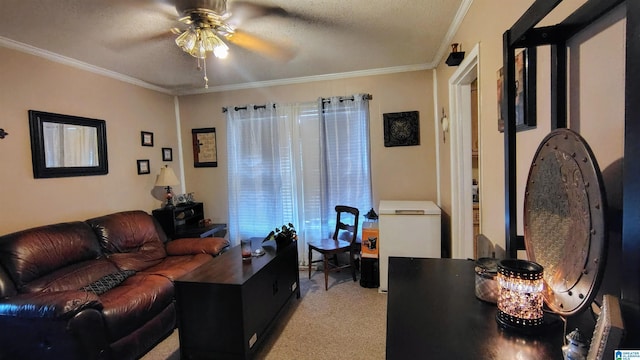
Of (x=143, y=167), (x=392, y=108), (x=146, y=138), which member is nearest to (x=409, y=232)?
(x=392, y=108)

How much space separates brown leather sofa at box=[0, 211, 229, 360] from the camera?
183 centimetres

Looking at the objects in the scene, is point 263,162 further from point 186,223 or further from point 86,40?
point 86,40

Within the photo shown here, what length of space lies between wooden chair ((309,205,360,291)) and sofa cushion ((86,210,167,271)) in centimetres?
170

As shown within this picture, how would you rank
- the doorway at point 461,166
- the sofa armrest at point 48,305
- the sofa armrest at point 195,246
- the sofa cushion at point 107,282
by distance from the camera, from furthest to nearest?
the sofa armrest at point 195,246
the doorway at point 461,166
the sofa cushion at point 107,282
the sofa armrest at point 48,305

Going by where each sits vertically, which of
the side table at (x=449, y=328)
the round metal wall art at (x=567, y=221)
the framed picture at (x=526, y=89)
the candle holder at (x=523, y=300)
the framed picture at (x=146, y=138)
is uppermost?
the framed picture at (x=146, y=138)

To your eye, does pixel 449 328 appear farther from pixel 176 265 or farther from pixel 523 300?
pixel 176 265

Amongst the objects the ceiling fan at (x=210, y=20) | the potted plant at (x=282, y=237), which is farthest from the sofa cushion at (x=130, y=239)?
the ceiling fan at (x=210, y=20)

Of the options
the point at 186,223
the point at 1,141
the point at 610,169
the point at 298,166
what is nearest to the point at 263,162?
the point at 298,166

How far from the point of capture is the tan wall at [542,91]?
2.48 feet

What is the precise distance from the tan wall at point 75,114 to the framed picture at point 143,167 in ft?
0.18

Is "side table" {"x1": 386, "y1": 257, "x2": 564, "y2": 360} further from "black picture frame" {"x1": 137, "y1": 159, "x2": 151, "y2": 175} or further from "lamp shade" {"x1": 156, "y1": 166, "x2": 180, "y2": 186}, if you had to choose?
"black picture frame" {"x1": 137, "y1": 159, "x2": 151, "y2": 175}

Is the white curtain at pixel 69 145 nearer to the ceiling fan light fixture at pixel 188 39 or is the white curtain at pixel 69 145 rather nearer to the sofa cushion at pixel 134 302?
the sofa cushion at pixel 134 302

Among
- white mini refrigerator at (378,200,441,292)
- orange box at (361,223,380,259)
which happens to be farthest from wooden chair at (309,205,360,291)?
white mini refrigerator at (378,200,441,292)

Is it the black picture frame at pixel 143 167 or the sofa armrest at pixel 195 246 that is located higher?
the black picture frame at pixel 143 167
